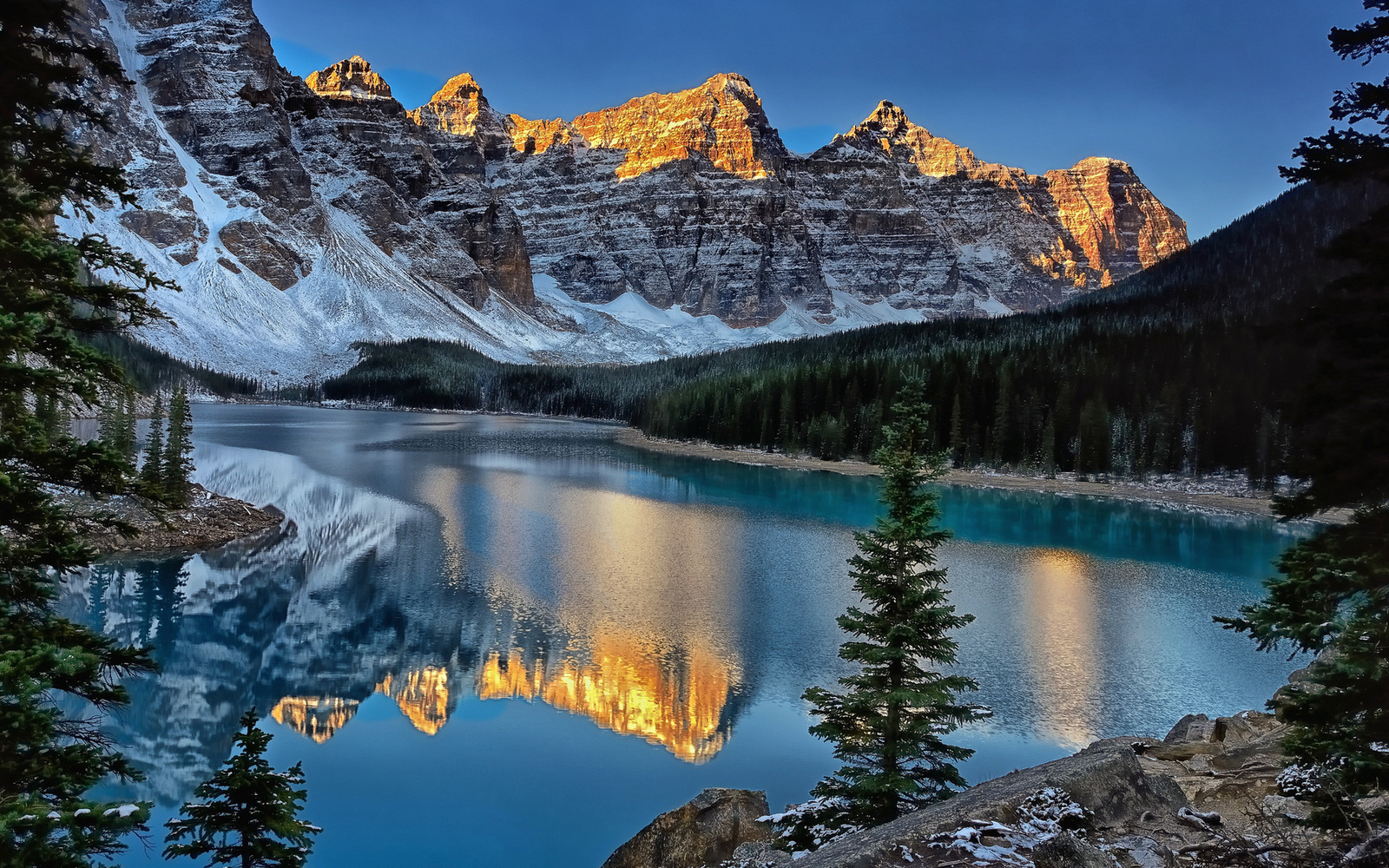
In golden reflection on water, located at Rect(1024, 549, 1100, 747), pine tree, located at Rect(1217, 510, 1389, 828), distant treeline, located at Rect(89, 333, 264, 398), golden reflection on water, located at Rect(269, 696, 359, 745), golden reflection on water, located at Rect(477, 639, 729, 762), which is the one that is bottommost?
golden reflection on water, located at Rect(269, 696, 359, 745)

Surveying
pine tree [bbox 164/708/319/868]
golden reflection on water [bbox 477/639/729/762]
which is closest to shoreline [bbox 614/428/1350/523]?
golden reflection on water [bbox 477/639/729/762]

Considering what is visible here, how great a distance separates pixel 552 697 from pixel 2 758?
15.5m

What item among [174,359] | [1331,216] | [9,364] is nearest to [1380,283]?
[9,364]

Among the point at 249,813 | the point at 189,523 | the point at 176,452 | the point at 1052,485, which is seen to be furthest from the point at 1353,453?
the point at 1052,485

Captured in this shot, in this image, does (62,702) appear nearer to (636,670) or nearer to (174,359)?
(636,670)

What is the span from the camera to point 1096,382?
8269cm

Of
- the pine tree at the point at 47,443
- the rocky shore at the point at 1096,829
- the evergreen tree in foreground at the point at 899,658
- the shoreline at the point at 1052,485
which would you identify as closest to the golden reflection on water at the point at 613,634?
the evergreen tree in foreground at the point at 899,658

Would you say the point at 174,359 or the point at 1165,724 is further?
the point at 174,359

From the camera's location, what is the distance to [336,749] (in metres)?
18.1

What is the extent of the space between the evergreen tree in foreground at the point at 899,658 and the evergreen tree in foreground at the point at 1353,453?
4.35 m

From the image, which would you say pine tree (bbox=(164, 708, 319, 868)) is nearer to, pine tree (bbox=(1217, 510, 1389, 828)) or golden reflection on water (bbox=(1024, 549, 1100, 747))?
pine tree (bbox=(1217, 510, 1389, 828))

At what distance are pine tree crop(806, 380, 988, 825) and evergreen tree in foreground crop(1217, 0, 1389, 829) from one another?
436 cm

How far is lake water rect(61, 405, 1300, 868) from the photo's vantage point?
54.5 ft

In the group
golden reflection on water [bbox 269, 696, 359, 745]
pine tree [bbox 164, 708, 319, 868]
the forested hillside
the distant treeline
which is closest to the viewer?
pine tree [bbox 164, 708, 319, 868]
